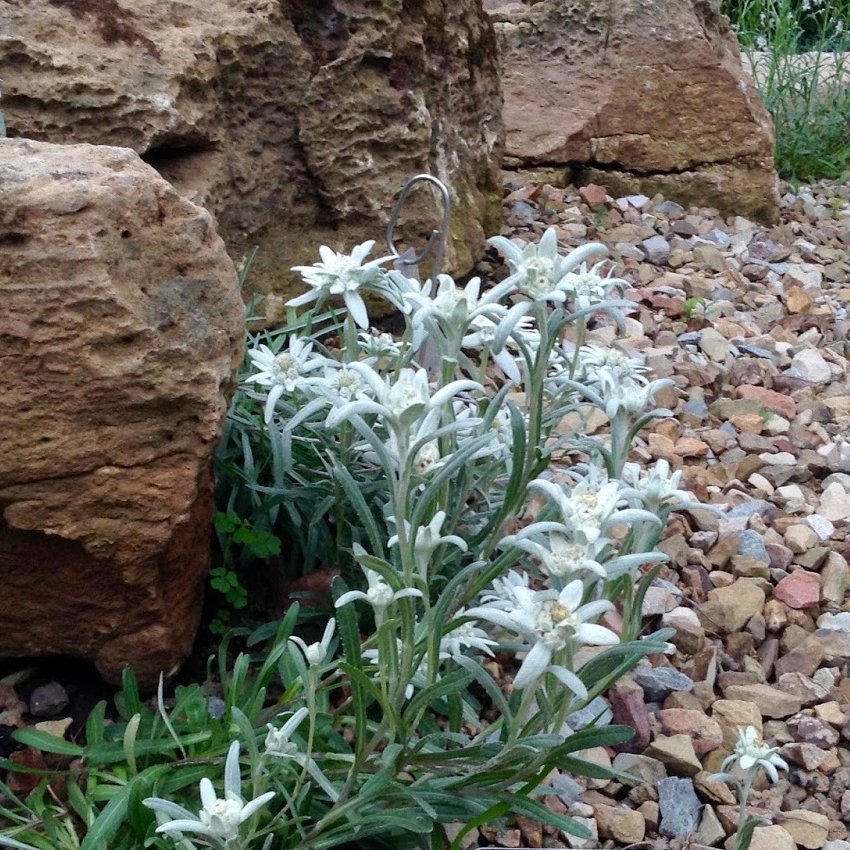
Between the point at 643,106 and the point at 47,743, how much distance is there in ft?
13.4

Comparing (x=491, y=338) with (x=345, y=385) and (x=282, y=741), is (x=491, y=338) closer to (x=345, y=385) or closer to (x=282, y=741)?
(x=345, y=385)

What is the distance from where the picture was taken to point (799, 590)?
254cm

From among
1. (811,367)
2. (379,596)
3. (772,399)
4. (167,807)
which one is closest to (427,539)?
(379,596)

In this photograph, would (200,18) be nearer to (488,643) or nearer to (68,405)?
(68,405)

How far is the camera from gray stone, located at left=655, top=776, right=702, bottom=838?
1.93 metres

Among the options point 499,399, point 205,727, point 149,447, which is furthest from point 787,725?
point 149,447

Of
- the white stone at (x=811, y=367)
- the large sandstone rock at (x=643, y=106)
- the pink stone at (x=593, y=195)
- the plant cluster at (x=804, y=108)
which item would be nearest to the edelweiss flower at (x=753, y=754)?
the white stone at (x=811, y=367)

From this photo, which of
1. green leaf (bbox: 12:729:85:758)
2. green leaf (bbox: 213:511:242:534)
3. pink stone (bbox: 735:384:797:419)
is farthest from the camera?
pink stone (bbox: 735:384:797:419)

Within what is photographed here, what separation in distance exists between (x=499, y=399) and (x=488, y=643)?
1.44ft

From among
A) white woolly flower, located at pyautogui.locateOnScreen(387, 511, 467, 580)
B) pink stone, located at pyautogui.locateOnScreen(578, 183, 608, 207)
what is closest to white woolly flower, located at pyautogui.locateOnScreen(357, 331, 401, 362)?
white woolly flower, located at pyautogui.locateOnScreen(387, 511, 467, 580)

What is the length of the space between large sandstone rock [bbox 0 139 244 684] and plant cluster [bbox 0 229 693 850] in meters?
0.17

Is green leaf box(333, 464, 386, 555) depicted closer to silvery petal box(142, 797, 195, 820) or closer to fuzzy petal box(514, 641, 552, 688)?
fuzzy petal box(514, 641, 552, 688)

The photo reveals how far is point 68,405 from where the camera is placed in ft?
5.57

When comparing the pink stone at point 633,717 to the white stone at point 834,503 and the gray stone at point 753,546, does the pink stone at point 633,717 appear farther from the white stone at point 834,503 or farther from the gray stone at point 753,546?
the white stone at point 834,503
